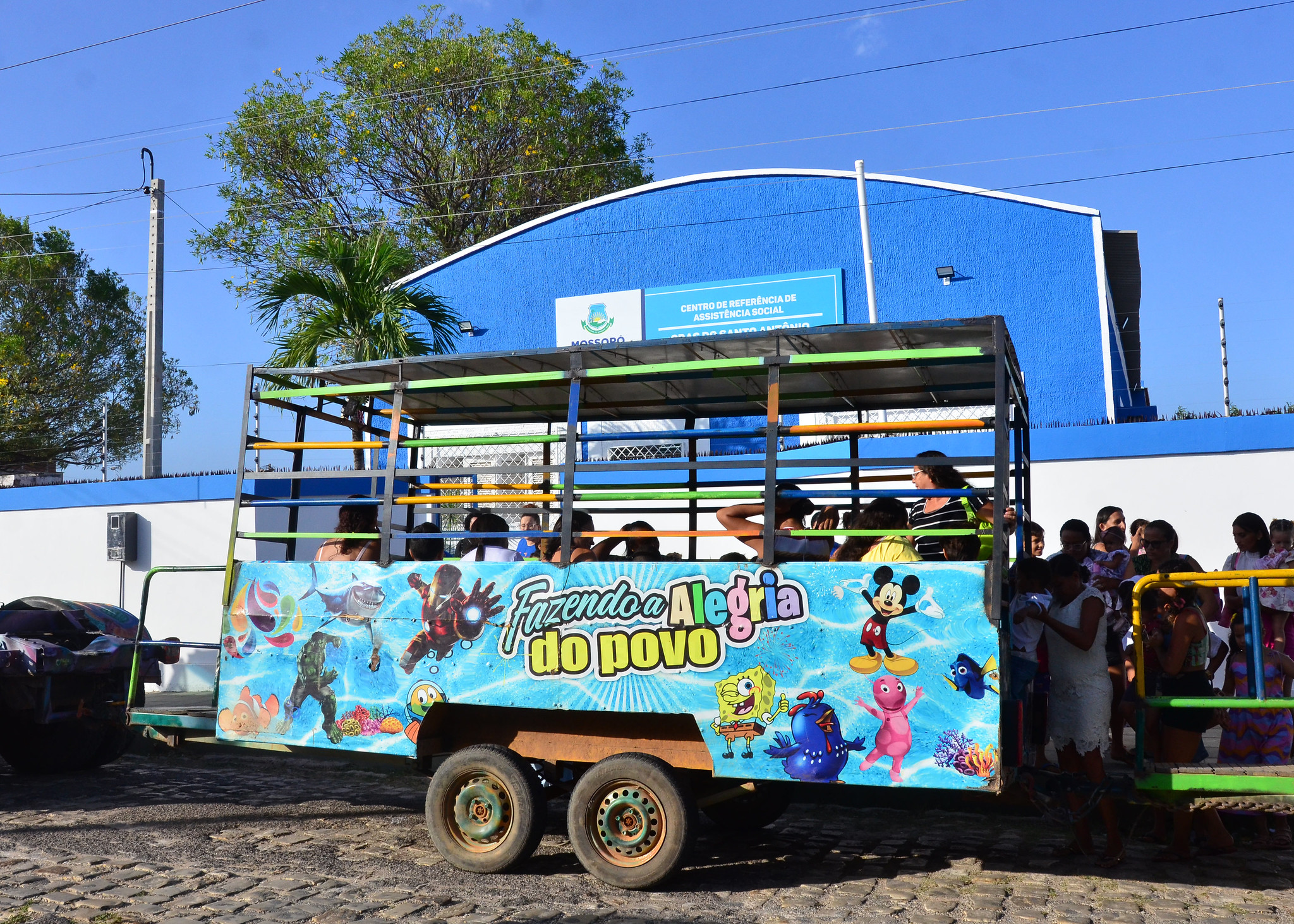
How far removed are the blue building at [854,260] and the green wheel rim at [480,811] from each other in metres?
12.3

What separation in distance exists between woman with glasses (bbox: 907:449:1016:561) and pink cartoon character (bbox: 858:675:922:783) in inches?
29.8

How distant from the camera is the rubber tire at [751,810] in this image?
257 inches

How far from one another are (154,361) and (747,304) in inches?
370

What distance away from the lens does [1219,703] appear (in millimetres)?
4859

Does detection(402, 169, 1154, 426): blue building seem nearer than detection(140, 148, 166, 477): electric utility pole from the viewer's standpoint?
No

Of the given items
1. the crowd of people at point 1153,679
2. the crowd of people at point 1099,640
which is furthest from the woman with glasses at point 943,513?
the crowd of people at point 1153,679

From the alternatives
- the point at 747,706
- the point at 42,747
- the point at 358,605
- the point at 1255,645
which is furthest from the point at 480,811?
the point at 42,747

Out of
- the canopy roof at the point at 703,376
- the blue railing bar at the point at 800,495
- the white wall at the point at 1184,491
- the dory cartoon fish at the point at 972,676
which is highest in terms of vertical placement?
the canopy roof at the point at 703,376

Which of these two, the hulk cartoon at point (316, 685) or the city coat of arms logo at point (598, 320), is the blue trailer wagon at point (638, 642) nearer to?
the hulk cartoon at point (316, 685)

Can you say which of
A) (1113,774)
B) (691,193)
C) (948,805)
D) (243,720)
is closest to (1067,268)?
(691,193)

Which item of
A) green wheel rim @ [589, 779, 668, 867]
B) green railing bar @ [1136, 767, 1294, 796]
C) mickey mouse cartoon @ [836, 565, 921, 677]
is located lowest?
green wheel rim @ [589, 779, 668, 867]

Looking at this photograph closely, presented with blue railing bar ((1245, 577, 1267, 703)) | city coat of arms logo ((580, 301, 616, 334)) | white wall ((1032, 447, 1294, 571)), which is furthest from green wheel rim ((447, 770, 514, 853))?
city coat of arms logo ((580, 301, 616, 334))

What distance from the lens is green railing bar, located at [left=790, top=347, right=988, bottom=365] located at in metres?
5.00

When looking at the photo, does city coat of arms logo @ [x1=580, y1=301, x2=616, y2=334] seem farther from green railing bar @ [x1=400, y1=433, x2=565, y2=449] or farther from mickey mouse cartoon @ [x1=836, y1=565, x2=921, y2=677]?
mickey mouse cartoon @ [x1=836, y1=565, x2=921, y2=677]
